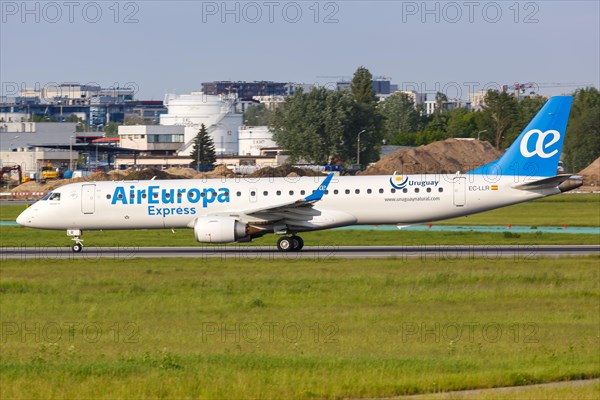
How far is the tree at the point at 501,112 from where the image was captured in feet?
489

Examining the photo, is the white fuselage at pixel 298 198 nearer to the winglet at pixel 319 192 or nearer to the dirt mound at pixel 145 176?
the winglet at pixel 319 192

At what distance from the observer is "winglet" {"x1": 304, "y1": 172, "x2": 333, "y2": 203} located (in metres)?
40.6

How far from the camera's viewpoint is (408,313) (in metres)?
26.6

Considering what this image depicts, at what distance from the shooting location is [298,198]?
138 feet

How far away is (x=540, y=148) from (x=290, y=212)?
418 inches

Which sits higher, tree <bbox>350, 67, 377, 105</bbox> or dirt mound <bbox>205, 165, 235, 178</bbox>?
tree <bbox>350, 67, 377, 105</bbox>

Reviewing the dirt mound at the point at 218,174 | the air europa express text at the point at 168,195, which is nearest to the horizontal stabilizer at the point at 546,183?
the air europa express text at the point at 168,195

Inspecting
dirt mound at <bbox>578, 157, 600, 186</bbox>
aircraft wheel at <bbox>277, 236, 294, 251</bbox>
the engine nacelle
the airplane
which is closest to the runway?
aircraft wheel at <bbox>277, 236, 294, 251</bbox>

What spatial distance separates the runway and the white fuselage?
128 centimetres

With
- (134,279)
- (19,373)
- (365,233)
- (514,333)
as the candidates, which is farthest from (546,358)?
(365,233)

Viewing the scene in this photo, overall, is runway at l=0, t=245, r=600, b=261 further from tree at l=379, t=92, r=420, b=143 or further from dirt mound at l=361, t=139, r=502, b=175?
tree at l=379, t=92, r=420, b=143

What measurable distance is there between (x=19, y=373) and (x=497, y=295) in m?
15.6

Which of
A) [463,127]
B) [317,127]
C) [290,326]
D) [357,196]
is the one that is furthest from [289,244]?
[463,127]

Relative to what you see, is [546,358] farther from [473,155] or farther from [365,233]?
[473,155]
